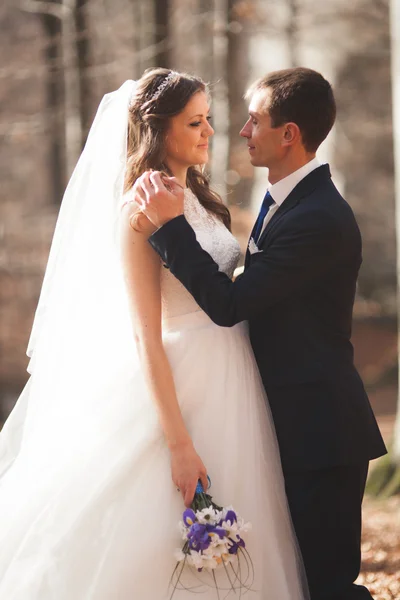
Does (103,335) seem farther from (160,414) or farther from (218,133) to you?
(218,133)

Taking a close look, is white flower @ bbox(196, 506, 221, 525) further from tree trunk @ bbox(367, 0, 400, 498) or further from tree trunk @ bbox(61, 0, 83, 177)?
tree trunk @ bbox(61, 0, 83, 177)

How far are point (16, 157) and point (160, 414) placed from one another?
972 cm

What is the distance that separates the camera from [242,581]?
2.67 meters

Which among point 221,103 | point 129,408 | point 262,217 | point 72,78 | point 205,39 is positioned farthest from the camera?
point 205,39

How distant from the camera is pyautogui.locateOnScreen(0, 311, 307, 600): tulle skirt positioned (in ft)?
8.57

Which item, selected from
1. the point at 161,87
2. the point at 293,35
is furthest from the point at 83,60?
the point at 161,87

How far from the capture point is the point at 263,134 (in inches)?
→ 113

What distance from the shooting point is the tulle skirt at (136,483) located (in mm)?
2611

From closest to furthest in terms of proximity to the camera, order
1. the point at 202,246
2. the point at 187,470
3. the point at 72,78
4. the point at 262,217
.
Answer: the point at 187,470 → the point at 202,246 → the point at 262,217 → the point at 72,78

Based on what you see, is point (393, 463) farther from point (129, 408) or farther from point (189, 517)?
point (189, 517)

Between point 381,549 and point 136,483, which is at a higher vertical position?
point 136,483

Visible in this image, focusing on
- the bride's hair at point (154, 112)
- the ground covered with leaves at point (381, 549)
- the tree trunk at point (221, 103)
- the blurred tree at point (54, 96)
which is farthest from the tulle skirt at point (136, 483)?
the blurred tree at point (54, 96)

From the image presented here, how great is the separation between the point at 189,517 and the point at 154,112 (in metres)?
1.55

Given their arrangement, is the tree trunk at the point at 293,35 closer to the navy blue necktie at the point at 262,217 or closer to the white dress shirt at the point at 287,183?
the navy blue necktie at the point at 262,217
